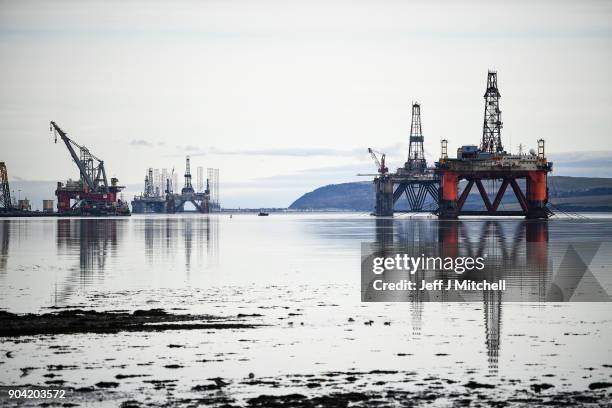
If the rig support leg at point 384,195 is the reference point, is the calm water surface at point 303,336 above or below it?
below

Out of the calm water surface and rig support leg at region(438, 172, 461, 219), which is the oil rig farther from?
the calm water surface

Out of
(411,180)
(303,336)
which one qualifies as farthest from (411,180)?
(303,336)

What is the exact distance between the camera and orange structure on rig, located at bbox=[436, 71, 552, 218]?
13750 centimetres

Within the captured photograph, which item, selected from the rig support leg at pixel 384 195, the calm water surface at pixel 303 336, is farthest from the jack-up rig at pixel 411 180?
the calm water surface at pixel 303 336

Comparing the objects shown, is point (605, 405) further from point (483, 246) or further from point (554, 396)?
point (483, 246)

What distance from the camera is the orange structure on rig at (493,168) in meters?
138

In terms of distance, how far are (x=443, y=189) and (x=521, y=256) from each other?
9606 cm

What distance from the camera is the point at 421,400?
45.2ft

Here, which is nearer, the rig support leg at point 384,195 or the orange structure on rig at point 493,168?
the orange structure on rig at point 493,168

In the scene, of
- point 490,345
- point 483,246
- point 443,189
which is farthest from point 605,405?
point 443,189

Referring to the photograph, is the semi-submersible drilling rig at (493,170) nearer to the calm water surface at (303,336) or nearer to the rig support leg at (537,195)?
the rig support leg at (537,195)

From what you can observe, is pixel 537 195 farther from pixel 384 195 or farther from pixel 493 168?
pixel 384 195

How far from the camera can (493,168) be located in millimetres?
136375

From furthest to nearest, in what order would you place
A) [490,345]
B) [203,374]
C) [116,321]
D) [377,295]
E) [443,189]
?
1. [443,189]
2. [377,295]
3. [116,321]
4. [490,345]
5. [203,374]
